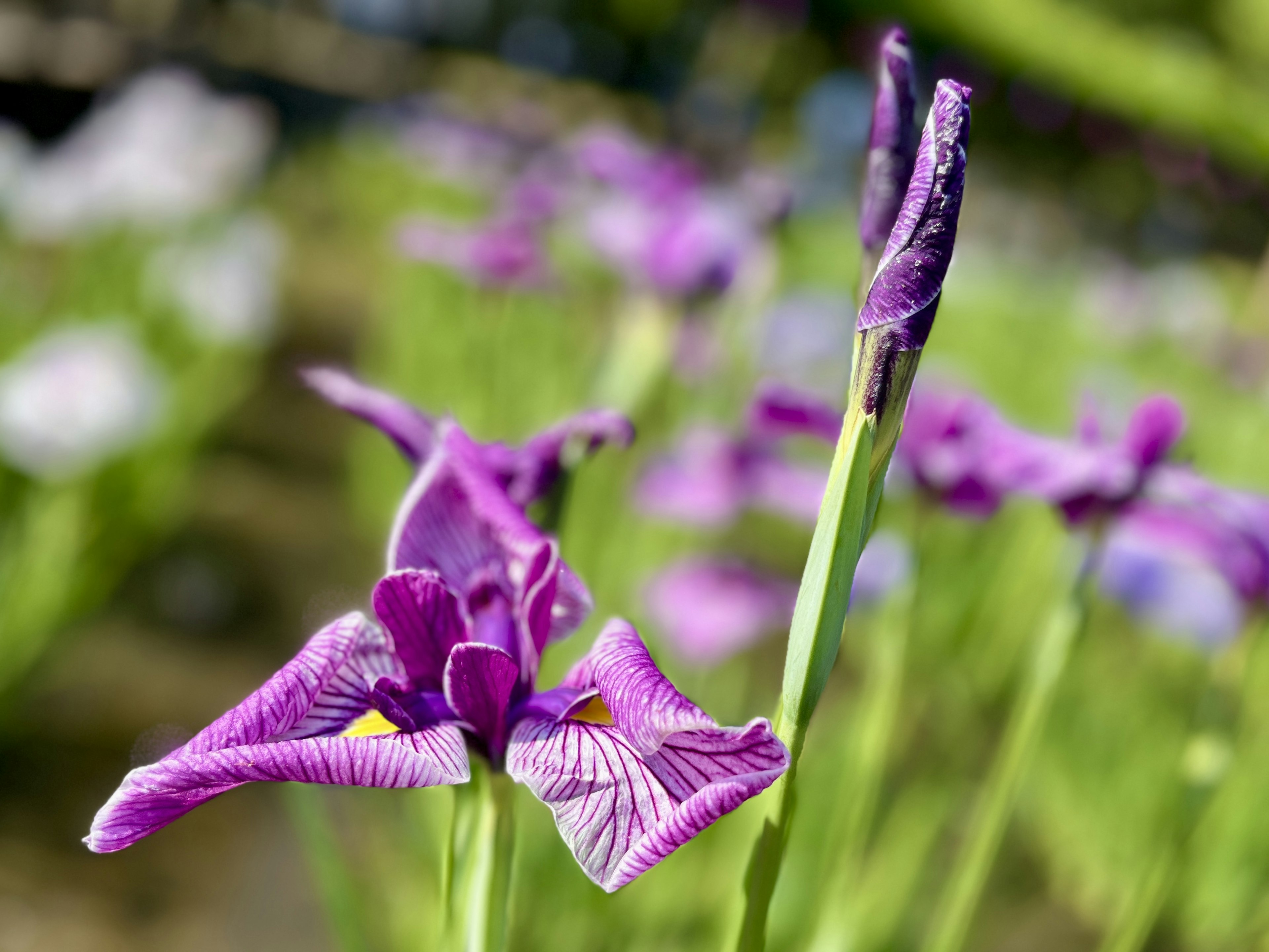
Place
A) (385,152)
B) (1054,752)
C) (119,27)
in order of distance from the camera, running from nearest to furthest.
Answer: (1054,752), (119,27), (385,152)

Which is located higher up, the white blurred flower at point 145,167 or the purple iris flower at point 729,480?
the purple iris flower at point 729,480

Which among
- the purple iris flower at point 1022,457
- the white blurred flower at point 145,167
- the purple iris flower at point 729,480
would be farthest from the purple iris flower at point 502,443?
the white blurred flower at point 145,167

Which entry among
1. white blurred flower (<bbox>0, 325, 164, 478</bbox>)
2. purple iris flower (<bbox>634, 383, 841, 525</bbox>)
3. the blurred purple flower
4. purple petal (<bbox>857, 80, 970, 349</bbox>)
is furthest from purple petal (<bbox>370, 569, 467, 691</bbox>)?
white blurred flower (<bbox>0, 325, 164, 478</bbox>)

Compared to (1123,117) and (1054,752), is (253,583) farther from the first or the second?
(1123,117)

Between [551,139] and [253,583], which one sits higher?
[551,139]

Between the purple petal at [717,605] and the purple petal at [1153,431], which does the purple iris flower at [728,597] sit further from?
the purple petal at [1153,431]

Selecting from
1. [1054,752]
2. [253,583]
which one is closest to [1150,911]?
[1054,752]
